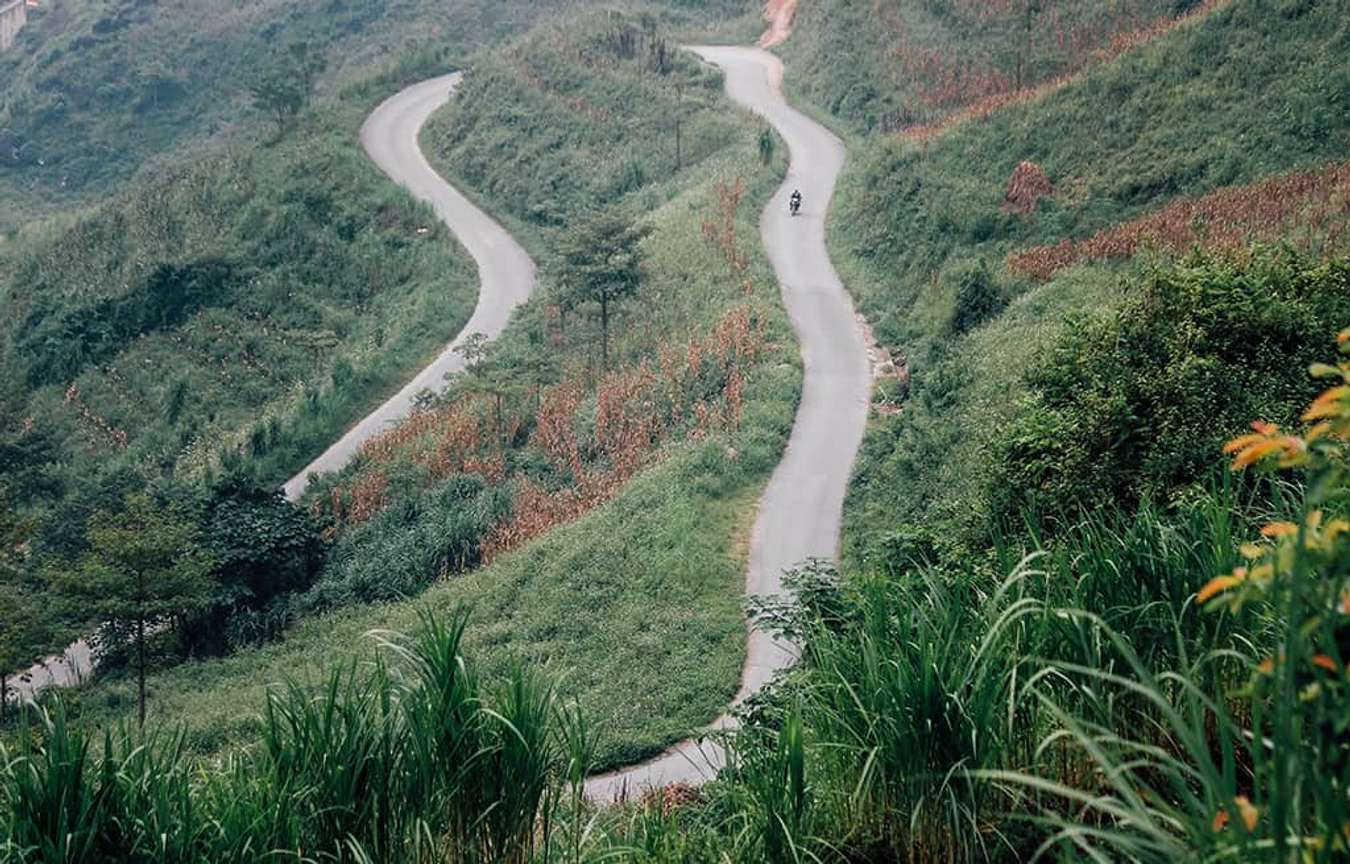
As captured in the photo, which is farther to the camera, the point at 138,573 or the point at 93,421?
the point at 93,421

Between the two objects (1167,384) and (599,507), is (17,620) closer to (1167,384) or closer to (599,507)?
(599,507)

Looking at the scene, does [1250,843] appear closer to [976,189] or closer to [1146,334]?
[1146,334]

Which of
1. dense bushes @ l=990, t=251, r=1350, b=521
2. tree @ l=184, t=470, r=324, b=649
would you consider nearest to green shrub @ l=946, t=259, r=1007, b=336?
dense bushes @ l=990, t=251, r=1350, b=521

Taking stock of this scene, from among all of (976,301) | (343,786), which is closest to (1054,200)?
(976,301)

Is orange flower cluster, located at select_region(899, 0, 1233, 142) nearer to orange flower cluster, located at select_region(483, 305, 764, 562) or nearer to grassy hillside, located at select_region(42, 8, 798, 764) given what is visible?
grassy hillside, located at select_region(42, 8, 798, 764)

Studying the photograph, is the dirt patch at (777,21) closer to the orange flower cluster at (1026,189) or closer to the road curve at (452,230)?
the road curve at (452,230)

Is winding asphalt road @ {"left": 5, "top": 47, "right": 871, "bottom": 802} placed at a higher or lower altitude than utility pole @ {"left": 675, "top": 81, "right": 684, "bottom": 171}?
lower

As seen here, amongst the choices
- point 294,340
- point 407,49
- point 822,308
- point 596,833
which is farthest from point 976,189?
point 407,49
